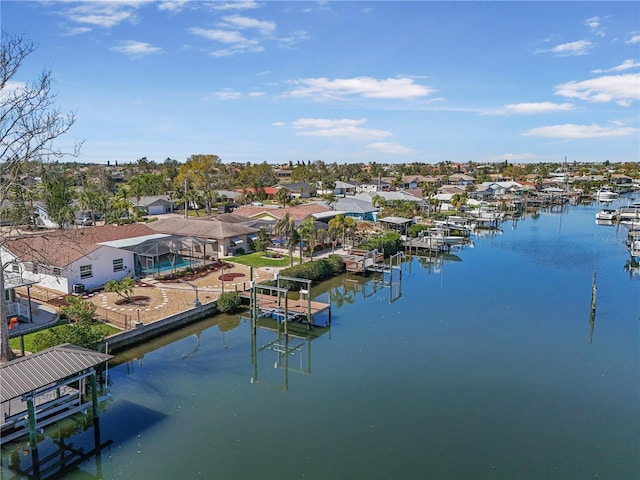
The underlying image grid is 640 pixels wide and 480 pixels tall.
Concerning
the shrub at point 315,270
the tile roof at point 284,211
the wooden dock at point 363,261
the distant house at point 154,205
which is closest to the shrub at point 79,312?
the shrub at point 315,270

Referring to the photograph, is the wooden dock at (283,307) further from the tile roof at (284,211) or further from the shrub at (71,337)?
the tile roof at (284,211)

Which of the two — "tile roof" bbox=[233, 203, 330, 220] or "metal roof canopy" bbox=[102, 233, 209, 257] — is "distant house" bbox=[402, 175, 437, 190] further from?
"metal roof canopy" bbox=[102, 233, 209, 257]

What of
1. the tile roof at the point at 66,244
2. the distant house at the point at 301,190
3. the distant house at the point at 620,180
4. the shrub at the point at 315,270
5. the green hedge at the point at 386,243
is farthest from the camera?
the distant house at the point at 620,180

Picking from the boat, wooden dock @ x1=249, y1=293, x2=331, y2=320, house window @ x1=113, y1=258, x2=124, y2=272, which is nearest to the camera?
wooden dock @ x1=249, y1=293, x2=331, y2=320

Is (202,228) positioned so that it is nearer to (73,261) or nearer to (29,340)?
(73,261)

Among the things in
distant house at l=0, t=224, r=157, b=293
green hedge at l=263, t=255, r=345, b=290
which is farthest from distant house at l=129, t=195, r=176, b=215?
green hedge at l=263, t=255, r=345, b=290

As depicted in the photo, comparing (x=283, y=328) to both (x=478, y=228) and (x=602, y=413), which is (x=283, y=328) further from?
(x=478, y=228)
